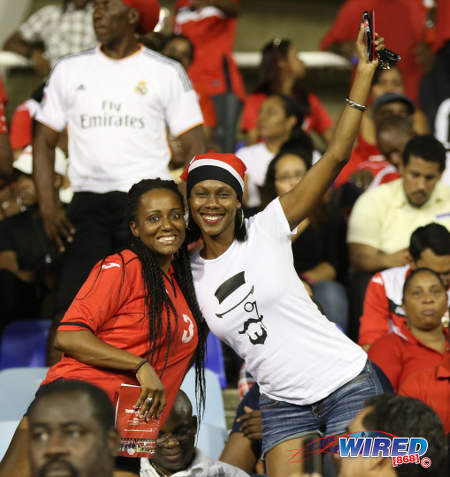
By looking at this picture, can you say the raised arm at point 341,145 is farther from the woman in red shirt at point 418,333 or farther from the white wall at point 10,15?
the white wall at point 10,15

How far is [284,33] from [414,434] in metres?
7.48

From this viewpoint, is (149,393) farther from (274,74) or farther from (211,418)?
(274,74)

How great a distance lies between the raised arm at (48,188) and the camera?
479 cm

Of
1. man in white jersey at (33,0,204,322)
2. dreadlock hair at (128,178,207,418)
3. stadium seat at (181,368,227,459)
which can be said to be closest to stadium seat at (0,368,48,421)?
man in white jersey at (33,0,204,322)

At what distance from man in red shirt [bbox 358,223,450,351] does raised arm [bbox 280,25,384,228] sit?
1.82 meters

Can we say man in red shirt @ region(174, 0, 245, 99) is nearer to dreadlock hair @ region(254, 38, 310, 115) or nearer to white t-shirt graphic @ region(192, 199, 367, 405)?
dreadlock hair @ region(254, 38, 310, 115)

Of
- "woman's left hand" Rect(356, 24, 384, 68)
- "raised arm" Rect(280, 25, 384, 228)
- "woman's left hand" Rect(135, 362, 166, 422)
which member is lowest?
"woman's left hand" Rect(135, 362, 166, 422)

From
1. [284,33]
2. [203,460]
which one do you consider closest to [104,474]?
[203,460]

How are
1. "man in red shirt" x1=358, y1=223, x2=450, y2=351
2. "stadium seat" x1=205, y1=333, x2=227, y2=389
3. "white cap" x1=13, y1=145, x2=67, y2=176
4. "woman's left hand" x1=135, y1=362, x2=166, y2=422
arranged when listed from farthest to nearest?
"white cap" x1=13, y1=145, x2=67, y2=176 → "stadium seat" x1=205, y1=333, x2=227, y2=389 → "man in red shirt" x1=358, y1=223, x2=450, y2=351 → "woman's left hand" x1=135, y1=362, x2=166, y2=422

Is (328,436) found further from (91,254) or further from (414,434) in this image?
(91,254)

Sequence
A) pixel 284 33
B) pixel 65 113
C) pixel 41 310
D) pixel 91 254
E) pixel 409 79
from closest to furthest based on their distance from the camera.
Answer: pixel 91 254 → pixel 65 113 → pixel 41 310 → pixel 409 79 → pixel 284 33

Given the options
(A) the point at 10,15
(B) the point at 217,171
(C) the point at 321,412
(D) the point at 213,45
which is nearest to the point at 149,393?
(C) the point at 321,412

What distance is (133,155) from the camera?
483 cm

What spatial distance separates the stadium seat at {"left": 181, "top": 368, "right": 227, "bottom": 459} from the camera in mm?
4590
